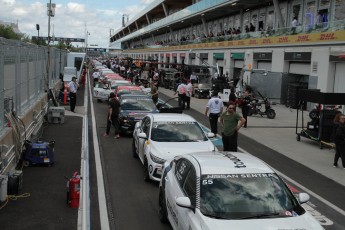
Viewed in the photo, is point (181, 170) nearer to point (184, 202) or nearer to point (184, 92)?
point (184, 202)

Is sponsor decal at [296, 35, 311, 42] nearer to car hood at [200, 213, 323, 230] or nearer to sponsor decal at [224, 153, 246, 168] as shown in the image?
sponsor decal at [224, 153, 246, 168]

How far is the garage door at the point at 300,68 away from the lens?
29.2 metres

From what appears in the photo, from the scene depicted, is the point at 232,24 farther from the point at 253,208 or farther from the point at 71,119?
the point at 253,208

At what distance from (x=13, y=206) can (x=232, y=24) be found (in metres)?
47.1

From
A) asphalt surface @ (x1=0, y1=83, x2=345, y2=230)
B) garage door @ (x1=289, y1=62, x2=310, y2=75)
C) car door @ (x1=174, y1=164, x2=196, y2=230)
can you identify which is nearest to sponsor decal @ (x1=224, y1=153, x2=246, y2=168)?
car door @ (x1=174, y1=164, x2=196, y2=230)

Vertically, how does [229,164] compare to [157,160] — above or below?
above

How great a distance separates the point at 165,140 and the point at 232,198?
15.9 feet

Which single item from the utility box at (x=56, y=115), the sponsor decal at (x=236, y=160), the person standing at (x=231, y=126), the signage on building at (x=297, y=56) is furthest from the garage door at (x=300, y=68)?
the sponsor decal at (x=236, y=160)

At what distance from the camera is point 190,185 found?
6.29 m

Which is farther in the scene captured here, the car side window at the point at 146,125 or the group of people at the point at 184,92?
the group of people at the point at 184,92

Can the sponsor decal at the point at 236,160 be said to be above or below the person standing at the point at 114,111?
above

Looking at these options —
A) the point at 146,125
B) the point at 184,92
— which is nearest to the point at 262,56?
the point at 184,92

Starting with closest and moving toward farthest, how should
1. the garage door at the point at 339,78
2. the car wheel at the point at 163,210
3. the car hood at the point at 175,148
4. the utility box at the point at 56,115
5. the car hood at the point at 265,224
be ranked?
1. the car hood at the point at 265,224
2. the car wheel at the point at 163,210
3. the car hood at the point at 175,148
4. the utility box at the point at 56,115
5. the garage door at the point at 339,78

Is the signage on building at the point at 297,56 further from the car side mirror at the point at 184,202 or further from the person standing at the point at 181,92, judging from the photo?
the car side mirror at the point at 184,202
